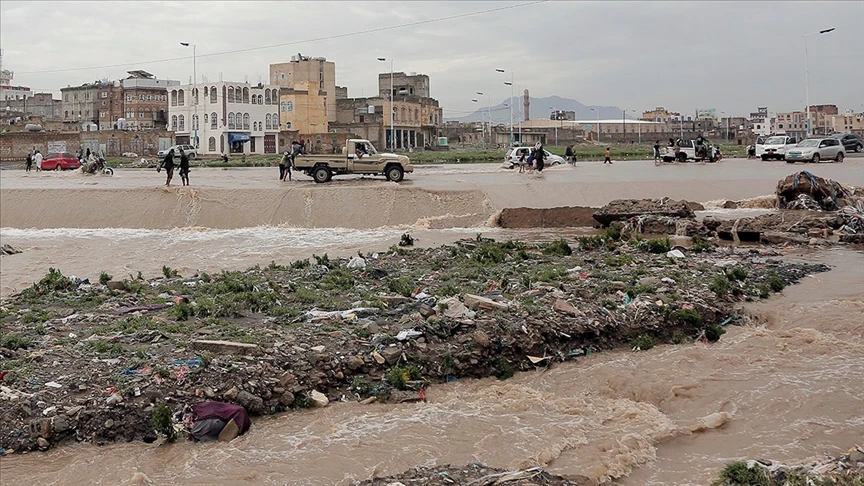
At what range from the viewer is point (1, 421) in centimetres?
761

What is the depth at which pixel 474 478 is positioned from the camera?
5.86m

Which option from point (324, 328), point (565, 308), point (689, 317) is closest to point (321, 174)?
point (565, 308)

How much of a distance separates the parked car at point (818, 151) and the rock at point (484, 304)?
32088 millimetres

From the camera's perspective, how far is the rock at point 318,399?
8.37 metres

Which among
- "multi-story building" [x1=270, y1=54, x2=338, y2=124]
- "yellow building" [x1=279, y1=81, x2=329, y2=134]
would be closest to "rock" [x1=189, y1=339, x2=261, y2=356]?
"yellow building" [x1=279, y1=81, x2=329, y2=134]

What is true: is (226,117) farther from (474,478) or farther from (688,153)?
(474,478)

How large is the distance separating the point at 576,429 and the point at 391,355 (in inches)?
90.2

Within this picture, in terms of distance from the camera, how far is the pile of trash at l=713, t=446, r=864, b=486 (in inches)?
217

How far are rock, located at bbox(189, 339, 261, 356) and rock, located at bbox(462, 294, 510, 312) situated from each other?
301 centimetres

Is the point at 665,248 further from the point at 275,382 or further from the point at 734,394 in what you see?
the point at 275,382

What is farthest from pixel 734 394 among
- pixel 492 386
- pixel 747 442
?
pixel 492 386

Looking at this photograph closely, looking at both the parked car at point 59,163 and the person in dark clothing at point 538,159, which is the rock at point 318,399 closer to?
the person in dark clothing at point 538,159

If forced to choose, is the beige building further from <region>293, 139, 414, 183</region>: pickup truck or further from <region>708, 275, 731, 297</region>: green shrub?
<region>708, 275, 731, 297</region>: green shrub

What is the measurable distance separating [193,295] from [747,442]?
8371mm
